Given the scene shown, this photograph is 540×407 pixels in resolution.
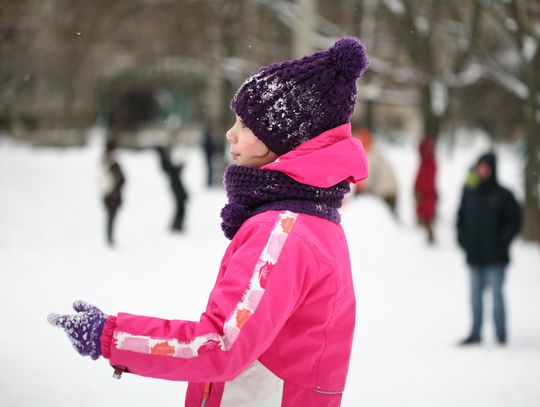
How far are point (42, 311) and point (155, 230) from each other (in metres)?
6.74

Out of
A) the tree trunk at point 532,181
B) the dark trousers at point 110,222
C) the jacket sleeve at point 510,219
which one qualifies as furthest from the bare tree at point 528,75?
the dark trousers at point 110,222

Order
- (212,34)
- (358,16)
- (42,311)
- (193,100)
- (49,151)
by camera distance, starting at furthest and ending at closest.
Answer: (193,100) → (49,151) → (212,34) → (358,16) → (42,311)

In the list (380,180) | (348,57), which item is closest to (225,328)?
(348,57)

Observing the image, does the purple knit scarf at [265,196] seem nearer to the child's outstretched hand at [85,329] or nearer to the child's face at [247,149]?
the child's face at [247,149]

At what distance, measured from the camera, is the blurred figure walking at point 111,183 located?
1115 cm

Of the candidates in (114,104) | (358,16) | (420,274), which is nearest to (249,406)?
(420,274)

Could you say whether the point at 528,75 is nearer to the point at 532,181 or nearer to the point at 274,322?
the point at 532,181

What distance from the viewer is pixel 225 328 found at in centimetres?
155

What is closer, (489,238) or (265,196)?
(265,196)

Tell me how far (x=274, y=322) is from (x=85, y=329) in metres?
0.45

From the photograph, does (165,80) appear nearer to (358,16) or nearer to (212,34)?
(212,34)

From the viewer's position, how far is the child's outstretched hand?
1.54 meters

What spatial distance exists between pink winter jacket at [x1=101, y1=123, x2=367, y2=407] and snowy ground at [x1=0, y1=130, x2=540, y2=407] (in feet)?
9.69

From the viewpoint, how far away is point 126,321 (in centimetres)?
156
